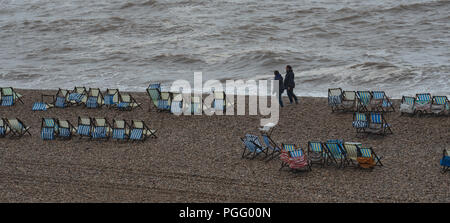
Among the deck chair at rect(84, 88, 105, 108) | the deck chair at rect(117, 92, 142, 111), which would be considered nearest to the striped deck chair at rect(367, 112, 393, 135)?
the deck chair at rect(117, 92, 142, 111)

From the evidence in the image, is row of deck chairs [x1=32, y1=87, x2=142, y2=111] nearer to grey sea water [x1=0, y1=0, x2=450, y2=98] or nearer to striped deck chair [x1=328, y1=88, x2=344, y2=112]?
grey sea water [x1=0, y1=0, x2=450, y2=98]

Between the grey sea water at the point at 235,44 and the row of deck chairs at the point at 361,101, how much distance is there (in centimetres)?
409

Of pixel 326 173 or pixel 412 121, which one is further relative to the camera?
pixel 412 121

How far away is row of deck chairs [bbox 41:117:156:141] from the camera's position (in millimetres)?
13070

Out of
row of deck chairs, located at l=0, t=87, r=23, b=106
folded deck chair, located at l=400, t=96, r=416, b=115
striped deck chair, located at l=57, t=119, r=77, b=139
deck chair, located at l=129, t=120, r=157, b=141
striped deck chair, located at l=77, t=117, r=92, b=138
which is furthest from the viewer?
row of deck chairs, located at l=0, t=87, r=23, b=106

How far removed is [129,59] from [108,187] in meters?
18.0

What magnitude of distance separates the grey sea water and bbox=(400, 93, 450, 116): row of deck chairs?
4686 mm

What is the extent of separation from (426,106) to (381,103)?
3.80 feet

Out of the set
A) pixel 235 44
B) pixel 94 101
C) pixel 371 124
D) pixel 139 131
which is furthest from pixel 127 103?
pixel 235 44

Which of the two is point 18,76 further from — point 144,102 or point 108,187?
point 108,187

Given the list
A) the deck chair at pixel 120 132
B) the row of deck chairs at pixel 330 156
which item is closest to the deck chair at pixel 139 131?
the deck chair at pixel 120 132

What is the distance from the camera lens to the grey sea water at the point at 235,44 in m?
22.3

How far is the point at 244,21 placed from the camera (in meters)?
34.6

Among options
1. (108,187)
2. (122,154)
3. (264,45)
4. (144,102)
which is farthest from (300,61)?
(108,187)
